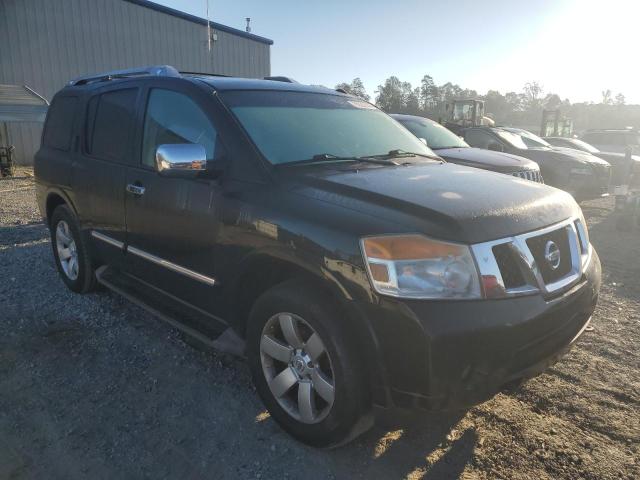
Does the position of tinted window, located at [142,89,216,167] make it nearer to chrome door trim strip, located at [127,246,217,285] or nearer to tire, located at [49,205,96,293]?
chrome door trim strip, located at [127,246,217,285]

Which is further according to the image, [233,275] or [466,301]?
[233,275]

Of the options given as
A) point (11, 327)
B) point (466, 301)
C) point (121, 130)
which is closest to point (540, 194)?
point (466, 301)

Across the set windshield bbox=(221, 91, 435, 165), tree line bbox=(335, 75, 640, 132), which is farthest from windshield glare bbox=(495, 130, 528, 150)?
tree line bbox=(335, 75, 640, 132)

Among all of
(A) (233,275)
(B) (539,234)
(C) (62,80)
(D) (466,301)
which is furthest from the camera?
(C) (62,80)

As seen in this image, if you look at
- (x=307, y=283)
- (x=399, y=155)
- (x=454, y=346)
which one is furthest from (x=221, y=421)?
(x=399, y=155)

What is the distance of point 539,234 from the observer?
240 centimetres

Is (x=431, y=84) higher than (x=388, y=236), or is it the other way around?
(x=431, y=84)

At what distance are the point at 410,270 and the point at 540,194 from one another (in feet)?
3.72

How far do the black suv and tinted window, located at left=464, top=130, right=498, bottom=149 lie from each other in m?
7.43

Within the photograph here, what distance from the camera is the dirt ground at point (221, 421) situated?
2424 millimetres

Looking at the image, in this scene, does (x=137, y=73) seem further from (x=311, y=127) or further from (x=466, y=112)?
(x=466, y=112)

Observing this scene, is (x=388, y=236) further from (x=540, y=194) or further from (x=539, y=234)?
(x=540, y=194)

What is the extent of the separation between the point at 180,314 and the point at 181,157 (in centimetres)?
114

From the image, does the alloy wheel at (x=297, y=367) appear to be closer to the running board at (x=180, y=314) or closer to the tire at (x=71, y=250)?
the running board at (x=180, y=314)
